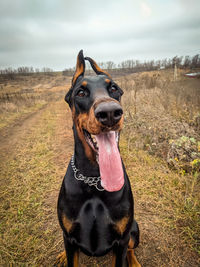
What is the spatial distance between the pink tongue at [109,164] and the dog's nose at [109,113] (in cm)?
29

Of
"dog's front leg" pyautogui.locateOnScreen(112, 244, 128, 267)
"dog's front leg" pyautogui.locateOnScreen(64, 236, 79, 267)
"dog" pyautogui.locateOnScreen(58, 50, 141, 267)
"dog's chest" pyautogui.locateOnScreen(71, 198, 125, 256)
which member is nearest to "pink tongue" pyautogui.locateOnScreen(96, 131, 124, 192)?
"dog" pyautogui.locateOnScreen(58, 50, 141, 267)

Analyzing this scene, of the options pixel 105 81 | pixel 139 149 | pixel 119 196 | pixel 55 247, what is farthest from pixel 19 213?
pixel 139 149

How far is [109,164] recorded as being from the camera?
1312mm

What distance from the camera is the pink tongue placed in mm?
1285

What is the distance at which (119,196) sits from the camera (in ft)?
4.60

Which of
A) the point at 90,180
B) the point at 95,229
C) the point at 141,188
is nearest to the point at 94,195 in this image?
the point at 90,180

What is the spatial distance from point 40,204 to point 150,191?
2.17 metres

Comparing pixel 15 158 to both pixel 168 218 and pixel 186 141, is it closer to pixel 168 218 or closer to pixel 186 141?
pixel 168 218

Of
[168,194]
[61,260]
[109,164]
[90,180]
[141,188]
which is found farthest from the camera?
[141,188]

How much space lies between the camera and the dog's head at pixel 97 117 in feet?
3.53

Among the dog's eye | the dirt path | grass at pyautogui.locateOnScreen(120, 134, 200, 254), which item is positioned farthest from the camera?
grass at pyautogui.locateOnScreen(120, 134, 200, 254)

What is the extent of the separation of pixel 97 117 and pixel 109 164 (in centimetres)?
46

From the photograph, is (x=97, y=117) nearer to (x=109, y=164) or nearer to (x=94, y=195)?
(x=109, y=164)

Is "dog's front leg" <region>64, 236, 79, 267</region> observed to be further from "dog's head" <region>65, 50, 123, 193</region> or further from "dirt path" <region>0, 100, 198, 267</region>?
"dog's head" <region>65, 50, 123, 193</region>
